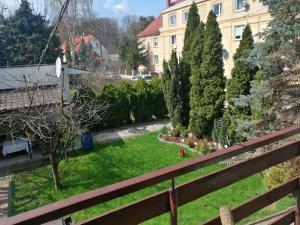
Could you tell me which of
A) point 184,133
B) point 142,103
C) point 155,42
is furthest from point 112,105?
point 155,42

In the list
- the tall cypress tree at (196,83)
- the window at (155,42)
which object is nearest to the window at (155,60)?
the window at (155,42)

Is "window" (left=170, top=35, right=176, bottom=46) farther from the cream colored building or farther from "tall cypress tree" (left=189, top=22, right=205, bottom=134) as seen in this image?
"tall cypress tree" (left=189, top=22, right=205, bottom=134)

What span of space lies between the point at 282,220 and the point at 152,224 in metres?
4.37

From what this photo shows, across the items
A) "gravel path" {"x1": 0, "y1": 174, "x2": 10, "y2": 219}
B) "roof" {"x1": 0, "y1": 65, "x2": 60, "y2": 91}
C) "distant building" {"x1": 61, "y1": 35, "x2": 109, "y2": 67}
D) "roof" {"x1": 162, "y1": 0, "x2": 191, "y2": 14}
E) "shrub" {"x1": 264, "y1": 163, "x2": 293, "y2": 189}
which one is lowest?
"gravel path" {"x1": 0, "y1": 174, "x2": 10, "y2": 219}

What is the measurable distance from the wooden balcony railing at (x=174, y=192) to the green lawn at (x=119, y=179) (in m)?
3.86

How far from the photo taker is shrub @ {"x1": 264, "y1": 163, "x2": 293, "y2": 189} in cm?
582

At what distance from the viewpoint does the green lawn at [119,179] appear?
668 centimetres

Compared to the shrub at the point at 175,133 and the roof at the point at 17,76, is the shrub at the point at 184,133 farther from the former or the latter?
the roof at the point at 17,76

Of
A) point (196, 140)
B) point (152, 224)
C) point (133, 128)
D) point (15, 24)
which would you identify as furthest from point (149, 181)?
point (15, 24)

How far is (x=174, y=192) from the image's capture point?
56.5 inches

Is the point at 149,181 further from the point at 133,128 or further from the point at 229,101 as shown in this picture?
the point at 133,128

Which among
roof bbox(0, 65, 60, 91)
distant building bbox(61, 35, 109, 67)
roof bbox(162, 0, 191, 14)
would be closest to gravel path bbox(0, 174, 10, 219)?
roof bbox(0, 65, 60, 91)

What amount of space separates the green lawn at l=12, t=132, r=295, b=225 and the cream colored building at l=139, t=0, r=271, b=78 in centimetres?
906

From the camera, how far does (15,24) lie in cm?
2397
